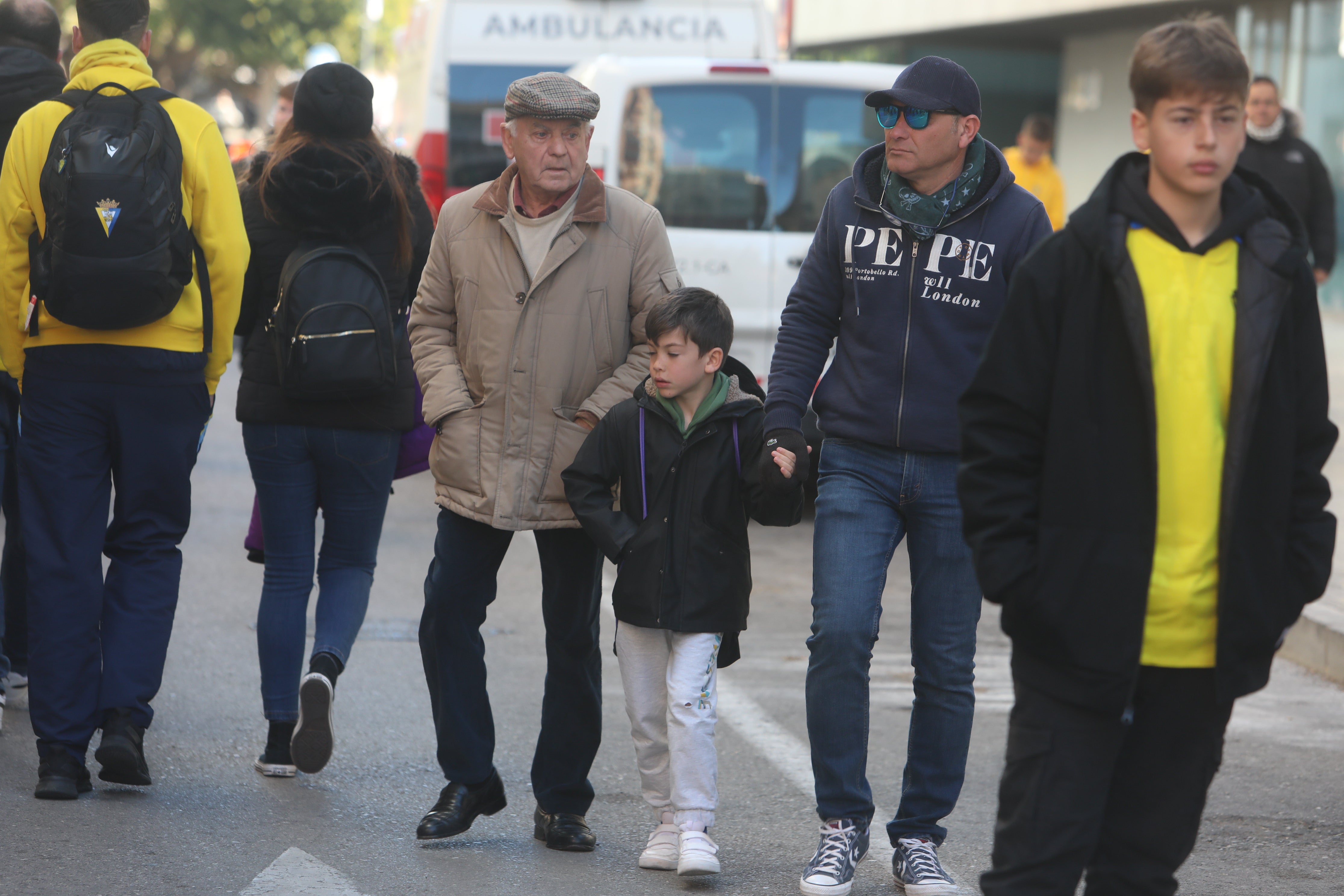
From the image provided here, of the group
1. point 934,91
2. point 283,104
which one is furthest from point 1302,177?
point 934,91

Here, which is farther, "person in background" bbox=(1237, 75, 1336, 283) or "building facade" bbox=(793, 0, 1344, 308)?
"building facade" bbox=(793, 0, 1344, 308)

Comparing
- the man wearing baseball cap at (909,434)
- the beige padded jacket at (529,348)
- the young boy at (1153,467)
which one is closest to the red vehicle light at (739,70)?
the beige padded jacket at (529,348)

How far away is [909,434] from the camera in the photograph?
3969mm

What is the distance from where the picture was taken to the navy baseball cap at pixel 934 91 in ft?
12.9

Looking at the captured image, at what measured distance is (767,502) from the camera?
396 centimetres

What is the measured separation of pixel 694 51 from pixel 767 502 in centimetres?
928

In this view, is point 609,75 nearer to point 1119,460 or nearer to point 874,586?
point 874,586

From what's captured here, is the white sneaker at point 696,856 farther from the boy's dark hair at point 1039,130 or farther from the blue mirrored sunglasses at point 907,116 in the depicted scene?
the boy's dark hair at point 1039,130

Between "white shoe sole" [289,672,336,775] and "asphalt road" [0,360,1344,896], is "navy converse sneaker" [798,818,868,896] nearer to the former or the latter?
"asphalt road" [0,360,1344,896]

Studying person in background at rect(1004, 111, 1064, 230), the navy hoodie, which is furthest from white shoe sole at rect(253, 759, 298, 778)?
person in background at rect(1004, 111, 1064, 230)

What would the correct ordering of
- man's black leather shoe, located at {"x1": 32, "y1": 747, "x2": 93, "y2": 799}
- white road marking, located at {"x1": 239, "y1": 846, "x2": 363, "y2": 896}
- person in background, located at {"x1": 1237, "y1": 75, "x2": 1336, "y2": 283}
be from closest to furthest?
1. white road marking, located at {"x1": 239, "y1": 846, "x2": 363, "y2": 896}
2. man's black leather shoe, located at {"x1": 32, "y1": 747, "x2": 93, "y2": 799}
3. person in background, located at {"x1": 1237, "y1": 75, "x2": 1336, "y2": 283}

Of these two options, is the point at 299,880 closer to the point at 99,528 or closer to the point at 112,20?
the point at 99,528

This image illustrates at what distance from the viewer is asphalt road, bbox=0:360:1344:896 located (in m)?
4.06

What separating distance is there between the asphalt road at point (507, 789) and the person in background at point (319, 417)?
0.30m
